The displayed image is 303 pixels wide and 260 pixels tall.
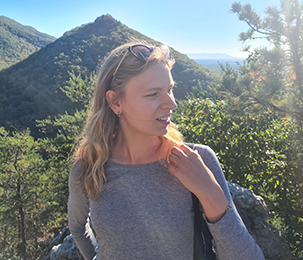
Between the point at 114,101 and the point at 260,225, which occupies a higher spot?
the point at 114,101

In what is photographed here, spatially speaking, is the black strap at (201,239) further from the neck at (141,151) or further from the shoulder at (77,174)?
the shoulder at (77,174)

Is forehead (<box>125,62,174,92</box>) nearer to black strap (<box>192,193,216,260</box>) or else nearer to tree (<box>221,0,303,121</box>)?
black strap (<box>192,193,216,260</box>)

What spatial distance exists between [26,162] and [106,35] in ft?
133

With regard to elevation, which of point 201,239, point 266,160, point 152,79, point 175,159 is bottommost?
point 266,160

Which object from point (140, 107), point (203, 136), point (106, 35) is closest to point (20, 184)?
point (203, 136)

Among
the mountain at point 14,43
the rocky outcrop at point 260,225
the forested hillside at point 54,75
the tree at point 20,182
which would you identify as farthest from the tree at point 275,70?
the mountain at point 14,43

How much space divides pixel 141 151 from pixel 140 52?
0.50m

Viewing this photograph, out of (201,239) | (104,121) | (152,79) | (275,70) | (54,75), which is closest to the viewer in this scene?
(201,239)

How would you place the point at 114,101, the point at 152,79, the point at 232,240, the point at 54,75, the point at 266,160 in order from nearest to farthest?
the point at 232,240 < the point at 152,79 < the point at 114,101 < the point at 266,160 < the point at 54,75

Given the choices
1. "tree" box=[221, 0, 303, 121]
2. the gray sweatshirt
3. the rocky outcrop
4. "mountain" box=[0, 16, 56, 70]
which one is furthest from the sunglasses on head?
"mountain" box=[0, 16, 56, 70]

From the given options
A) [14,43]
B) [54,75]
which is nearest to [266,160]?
[54,75]

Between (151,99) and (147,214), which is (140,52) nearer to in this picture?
(151,99)

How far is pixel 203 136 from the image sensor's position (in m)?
3.52

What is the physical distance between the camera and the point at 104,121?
50.9 inches
